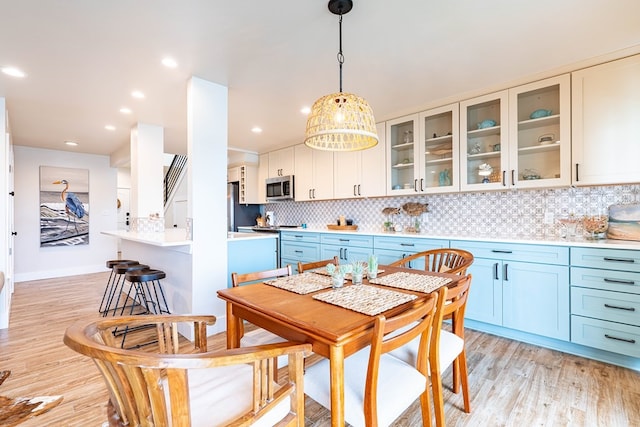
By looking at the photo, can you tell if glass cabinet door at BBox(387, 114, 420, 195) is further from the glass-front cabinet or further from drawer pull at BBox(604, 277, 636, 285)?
drawer pull at BBox(604, 277, 636, 285)

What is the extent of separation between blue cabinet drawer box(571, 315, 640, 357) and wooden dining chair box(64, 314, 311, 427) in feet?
8.28

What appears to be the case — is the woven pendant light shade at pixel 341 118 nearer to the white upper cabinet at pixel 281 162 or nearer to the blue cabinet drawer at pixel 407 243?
the blue cabinet drawer at pixel 407 243

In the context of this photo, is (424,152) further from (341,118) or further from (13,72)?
(13,72)

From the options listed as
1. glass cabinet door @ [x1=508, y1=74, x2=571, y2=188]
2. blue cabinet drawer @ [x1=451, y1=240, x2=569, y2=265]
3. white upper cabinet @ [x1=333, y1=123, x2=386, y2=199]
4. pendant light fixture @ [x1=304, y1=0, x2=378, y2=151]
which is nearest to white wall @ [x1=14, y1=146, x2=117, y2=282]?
white upper cabinet @ [x1=333, y1=123, x2=386, y2=199]

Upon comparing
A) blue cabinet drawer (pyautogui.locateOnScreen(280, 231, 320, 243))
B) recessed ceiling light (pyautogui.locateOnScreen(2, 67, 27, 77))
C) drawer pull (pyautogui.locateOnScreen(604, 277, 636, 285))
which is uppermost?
recessed ceiling light (pyautogui.locateOnScreen(2, 67, 27, 77))

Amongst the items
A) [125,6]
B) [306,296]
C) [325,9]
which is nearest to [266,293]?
[306,296]

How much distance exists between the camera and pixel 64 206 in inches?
219

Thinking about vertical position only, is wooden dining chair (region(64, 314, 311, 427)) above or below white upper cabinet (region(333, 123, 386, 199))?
below

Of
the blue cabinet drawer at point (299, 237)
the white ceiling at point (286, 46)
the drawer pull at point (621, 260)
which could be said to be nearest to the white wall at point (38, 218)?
the white ceiling at point (286, 46)

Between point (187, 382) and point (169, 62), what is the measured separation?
2509 millimetres

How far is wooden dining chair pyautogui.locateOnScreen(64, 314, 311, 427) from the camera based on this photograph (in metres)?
0.78

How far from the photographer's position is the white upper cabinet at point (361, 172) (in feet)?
12.7

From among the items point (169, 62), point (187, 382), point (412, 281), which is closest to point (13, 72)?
point (169, 62)

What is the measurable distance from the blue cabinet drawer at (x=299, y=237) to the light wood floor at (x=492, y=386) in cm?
192
